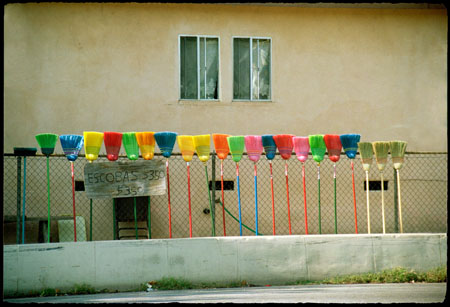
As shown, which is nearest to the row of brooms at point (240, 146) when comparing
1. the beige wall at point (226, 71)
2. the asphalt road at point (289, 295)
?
the asphalt road at point (289, 295)

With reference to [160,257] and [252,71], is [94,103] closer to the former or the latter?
Result: [252,71]

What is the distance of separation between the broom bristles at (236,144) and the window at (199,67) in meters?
2.70

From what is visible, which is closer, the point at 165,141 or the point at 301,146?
the point at 165,141

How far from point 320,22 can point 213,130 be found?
3274mm

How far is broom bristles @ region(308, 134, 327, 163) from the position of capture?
397 inches

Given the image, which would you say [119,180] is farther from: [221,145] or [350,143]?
[350,143]

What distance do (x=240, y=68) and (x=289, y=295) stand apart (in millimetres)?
5906

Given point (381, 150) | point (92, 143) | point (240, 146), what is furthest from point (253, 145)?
point (92, 143)

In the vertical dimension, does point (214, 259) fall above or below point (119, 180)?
below

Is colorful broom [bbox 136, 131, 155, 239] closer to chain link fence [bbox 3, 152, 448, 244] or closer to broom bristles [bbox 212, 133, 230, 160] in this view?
broom bristles [bbox 212, 133, 230, 160]

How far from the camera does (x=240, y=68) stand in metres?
12.7

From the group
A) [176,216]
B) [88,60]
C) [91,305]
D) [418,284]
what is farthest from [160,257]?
[88,60]

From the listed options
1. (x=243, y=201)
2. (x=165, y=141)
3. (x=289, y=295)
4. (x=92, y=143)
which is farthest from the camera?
(x=243, y=201)

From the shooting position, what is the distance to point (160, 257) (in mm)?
9047
